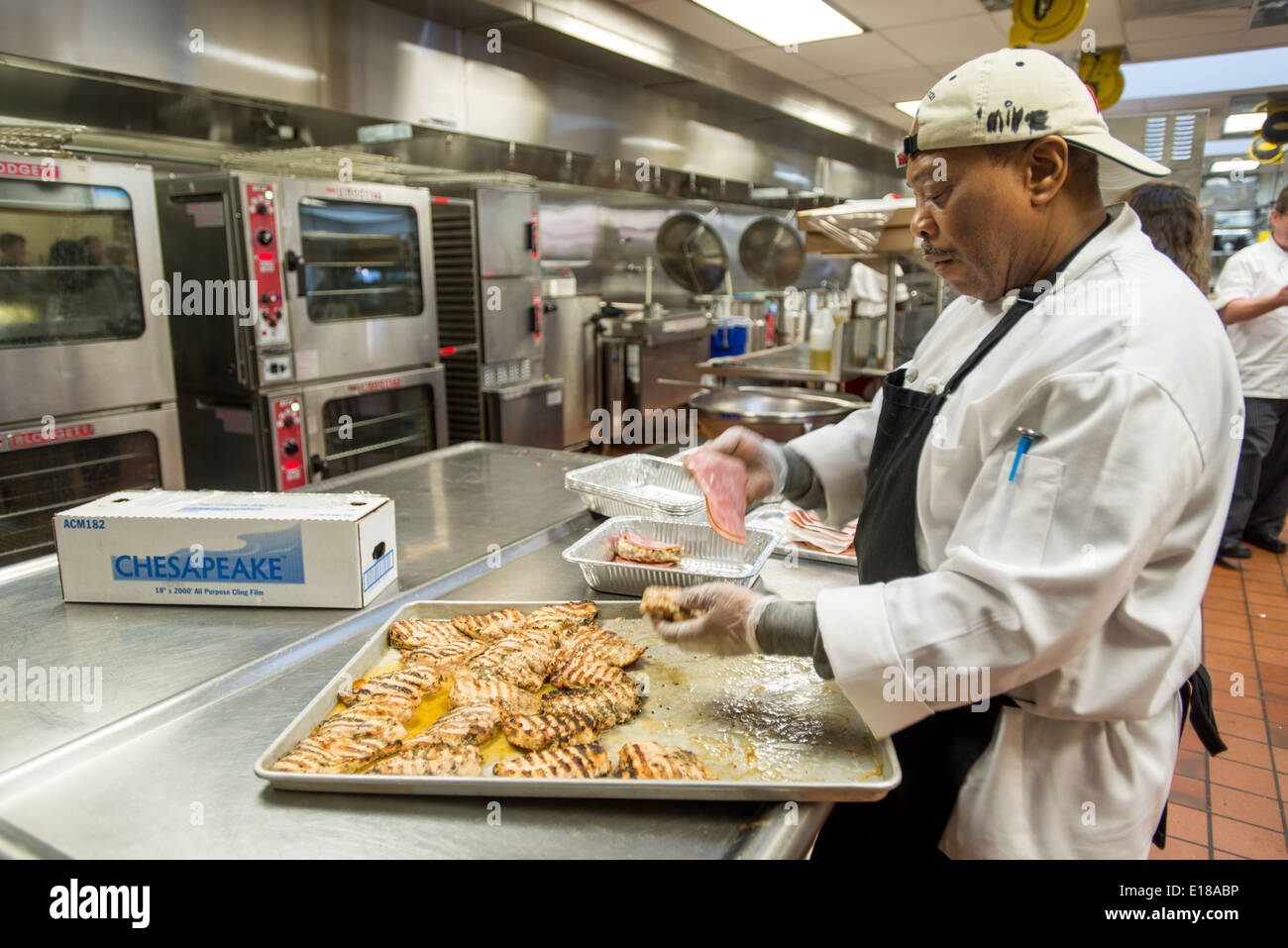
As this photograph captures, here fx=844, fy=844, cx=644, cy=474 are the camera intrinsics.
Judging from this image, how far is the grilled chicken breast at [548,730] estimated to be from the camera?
1.16 metres

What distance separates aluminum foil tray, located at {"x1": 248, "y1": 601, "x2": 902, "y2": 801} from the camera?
1.02m

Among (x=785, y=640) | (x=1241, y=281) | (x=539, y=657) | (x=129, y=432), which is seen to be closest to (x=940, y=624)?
(x=785, y=640)

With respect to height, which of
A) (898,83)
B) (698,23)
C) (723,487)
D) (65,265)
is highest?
(898,83)

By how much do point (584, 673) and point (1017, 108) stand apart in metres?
1.01

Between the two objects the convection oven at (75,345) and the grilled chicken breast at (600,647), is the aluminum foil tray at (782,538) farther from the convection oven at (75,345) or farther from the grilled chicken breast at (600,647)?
the convection oven at (75,345)

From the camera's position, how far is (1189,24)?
5168 millimetres

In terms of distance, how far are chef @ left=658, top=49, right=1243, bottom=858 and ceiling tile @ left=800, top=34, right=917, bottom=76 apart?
4808mm

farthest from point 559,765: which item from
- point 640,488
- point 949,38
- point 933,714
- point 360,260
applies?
point 949,38

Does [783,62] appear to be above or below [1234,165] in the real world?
below

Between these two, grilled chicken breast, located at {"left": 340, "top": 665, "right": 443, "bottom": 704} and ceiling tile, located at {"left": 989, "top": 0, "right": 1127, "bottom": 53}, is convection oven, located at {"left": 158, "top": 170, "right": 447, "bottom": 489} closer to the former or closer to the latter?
grilled chicken breast, located at {"left": 340, "top": 665, "right": 443, "bottom": 704}

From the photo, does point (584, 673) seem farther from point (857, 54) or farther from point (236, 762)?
point (857, 54)

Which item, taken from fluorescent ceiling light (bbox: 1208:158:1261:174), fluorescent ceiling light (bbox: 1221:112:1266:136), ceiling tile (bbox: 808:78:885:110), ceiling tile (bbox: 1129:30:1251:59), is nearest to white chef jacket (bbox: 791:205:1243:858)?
ceiling tile (bbox: 1129:30:1251:59)

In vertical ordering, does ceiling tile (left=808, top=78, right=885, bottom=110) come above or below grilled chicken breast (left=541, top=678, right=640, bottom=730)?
above

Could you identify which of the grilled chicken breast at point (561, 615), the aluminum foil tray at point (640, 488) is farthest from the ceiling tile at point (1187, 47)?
the grilled chicken breast at point (561, 615)
